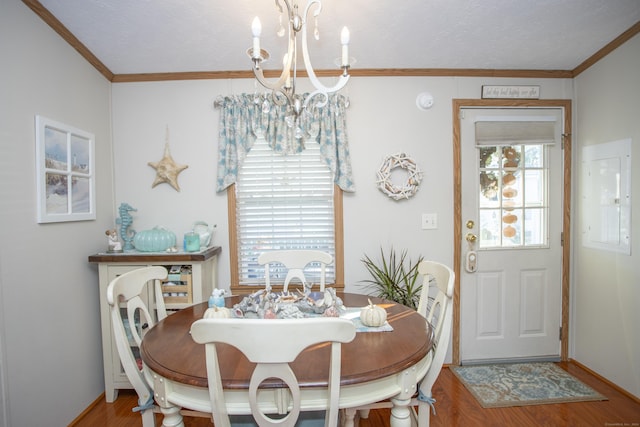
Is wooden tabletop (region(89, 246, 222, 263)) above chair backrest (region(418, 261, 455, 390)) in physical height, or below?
above

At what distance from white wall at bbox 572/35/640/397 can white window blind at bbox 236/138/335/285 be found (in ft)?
6.71

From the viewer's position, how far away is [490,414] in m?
1.91

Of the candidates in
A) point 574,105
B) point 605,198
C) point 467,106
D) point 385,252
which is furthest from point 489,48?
point 385,252

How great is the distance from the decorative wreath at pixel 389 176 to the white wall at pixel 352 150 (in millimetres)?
70

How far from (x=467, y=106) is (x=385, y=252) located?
1387 millimetres

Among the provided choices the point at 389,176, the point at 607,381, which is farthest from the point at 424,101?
the point at 607,381

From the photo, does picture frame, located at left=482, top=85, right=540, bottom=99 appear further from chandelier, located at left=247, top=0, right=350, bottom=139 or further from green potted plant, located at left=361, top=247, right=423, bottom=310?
chandelier, located at left=247, top=0, right=350, bottom=139

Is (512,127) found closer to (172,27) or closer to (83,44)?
(172,27)

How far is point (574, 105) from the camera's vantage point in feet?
8.22

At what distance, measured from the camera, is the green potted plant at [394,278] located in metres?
2.22

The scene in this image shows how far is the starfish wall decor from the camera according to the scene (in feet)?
7.86

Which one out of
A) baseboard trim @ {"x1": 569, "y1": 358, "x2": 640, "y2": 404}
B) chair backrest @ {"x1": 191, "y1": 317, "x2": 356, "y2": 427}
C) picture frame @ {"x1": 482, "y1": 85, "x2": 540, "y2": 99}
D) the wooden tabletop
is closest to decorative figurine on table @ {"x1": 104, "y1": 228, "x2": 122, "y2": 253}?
the wooden tabletop

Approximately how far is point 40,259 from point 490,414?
2896 mm

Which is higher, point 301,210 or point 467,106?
point 467,106
